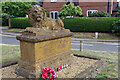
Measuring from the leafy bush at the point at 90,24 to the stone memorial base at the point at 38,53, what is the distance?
14.1 meters

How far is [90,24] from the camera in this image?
755 inches

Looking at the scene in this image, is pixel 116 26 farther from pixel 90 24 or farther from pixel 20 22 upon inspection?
pixel 20 22

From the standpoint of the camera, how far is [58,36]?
18.4ft

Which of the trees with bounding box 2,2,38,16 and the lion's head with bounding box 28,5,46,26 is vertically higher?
the trees with bounding box 2,2,38,16

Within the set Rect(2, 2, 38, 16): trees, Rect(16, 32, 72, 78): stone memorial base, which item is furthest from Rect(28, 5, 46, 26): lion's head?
Rect(2, 2, 38, 16): trees

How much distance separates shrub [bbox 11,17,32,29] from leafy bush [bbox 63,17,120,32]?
758 cm

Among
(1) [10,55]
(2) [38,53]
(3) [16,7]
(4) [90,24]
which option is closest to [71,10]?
(4) [90,24]

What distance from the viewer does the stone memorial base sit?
4.70m

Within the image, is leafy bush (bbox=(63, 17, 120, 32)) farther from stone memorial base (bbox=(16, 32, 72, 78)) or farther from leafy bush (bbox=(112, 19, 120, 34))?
stone memorial base (bbox=(16, 32, 72, 78))

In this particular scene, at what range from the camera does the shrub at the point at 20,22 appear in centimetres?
2336

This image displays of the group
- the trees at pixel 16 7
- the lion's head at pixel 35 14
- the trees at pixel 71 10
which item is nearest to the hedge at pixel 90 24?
the trees at pixel 71 10

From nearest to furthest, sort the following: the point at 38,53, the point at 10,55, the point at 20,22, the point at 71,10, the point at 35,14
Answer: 1. the point at 38,53
2. the point at 35,14
3. the point at 10,55
4. the point at 71,10
5. the point at 20,22

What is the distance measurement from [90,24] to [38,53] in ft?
51.2

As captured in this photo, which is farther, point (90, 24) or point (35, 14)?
point (90, 24)
